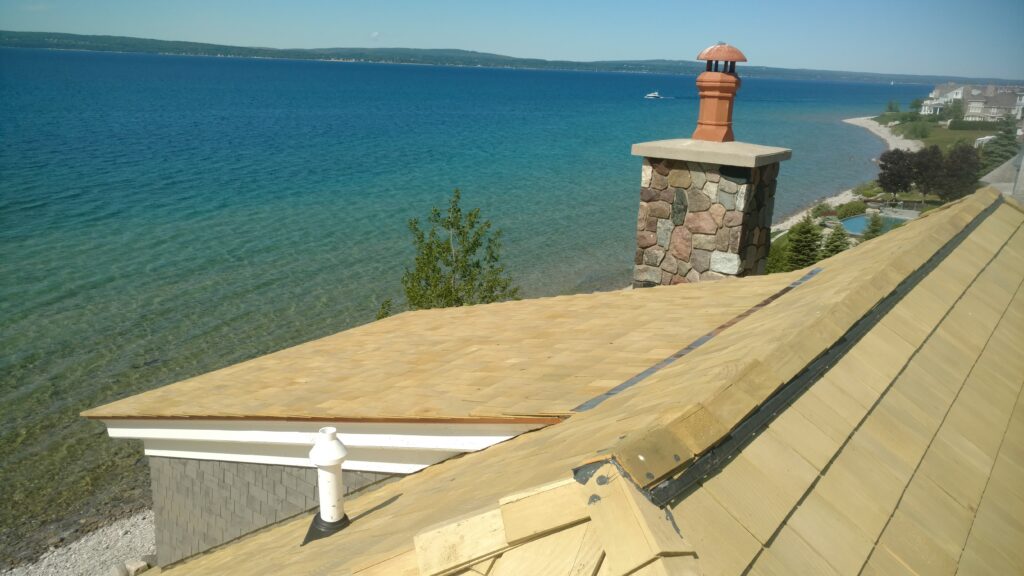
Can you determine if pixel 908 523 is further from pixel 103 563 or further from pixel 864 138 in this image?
pixel 864 138

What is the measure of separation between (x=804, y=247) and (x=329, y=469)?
68.6ft

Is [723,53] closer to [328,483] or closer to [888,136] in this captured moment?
[328,483]

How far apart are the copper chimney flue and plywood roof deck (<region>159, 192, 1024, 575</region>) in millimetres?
3578

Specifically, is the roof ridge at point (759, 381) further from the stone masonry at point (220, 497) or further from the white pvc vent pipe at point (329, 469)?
the stone masonry at point (220, 497)

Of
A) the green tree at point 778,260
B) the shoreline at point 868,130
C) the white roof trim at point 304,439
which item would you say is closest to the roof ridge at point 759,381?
the white roof trim at point 304,439

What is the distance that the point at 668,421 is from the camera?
7.45 ft

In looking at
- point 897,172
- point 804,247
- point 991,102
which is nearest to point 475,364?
point 804,247

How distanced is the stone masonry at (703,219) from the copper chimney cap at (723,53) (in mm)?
1315

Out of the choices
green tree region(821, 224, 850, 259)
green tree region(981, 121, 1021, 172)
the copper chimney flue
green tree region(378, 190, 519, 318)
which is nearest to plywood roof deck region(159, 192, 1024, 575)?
the copper chimney flue

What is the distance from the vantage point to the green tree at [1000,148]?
17.1m

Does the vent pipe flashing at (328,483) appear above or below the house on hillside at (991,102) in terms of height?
Result: below

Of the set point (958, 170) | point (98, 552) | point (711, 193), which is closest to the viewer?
point (711, 193)

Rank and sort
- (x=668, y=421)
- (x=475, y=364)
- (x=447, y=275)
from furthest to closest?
(x=447, y=275) → (x=475, y=364) → (x=668, y=421)

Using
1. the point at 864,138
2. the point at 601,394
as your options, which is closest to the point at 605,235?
the point at 601,394
